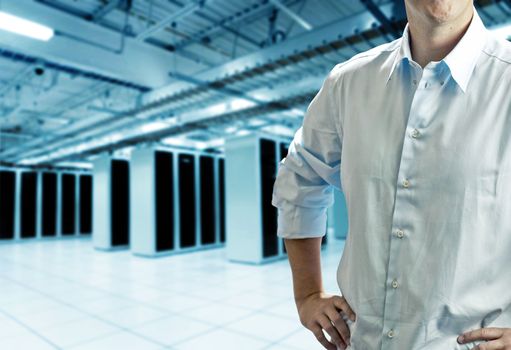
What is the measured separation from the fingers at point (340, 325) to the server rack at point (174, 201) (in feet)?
23.6

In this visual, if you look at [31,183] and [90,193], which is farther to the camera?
[90,193]

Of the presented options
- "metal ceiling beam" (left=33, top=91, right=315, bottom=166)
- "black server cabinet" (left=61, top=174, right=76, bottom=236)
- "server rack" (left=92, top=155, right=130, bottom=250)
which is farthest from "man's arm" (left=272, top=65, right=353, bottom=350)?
"black server cabinet" (left=61, top=174, right=76, bottom=236)

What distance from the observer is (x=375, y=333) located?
67 cm

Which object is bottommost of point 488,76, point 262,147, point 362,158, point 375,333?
point 375,333

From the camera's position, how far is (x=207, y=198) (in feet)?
29.6

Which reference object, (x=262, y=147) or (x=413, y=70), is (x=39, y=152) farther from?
(x=413, y=70)

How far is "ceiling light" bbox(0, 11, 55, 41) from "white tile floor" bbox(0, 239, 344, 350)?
282cm

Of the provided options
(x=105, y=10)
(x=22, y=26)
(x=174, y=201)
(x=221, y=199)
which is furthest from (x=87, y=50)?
(x=221, y=199)

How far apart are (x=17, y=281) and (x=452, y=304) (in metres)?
6.30

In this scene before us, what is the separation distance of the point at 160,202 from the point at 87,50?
383cm

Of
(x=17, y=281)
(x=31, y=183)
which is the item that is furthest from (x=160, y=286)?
(x=31, y=183)

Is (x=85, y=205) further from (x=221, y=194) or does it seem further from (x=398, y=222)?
(x=398, y=222)

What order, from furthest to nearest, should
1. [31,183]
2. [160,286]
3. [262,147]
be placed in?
[31,183]
[262,147]
[160,286]

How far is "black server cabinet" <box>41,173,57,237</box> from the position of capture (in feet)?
42.7
